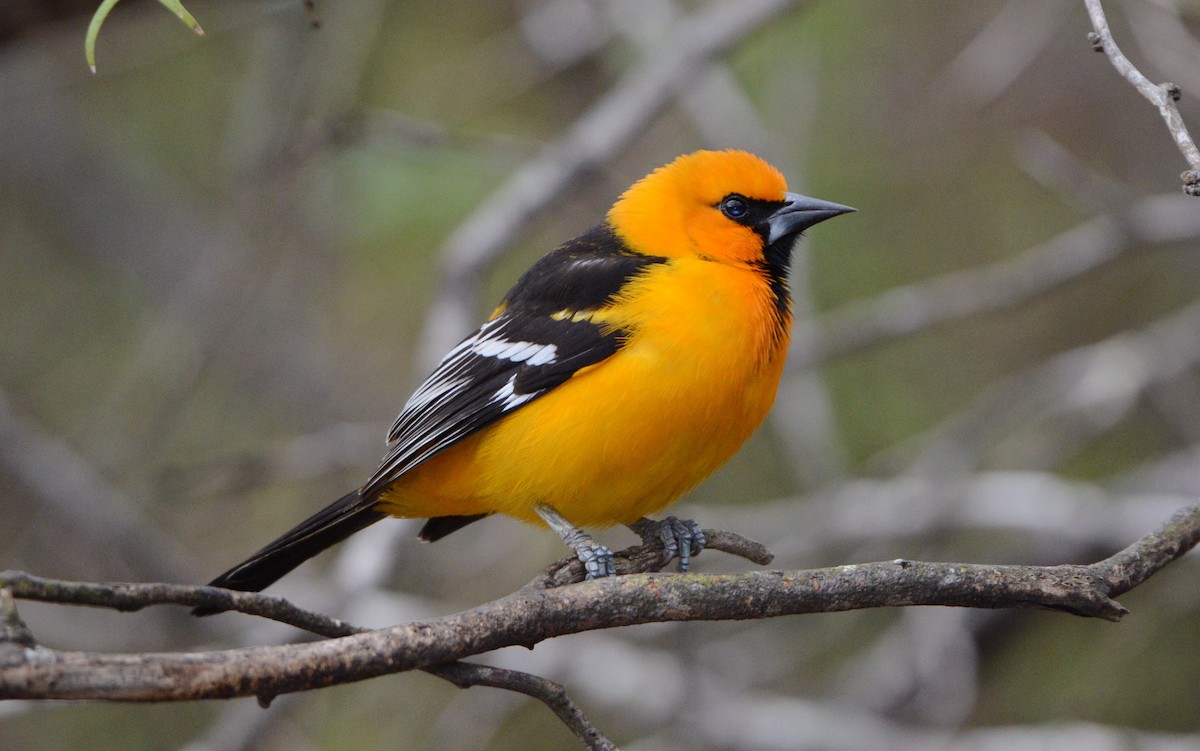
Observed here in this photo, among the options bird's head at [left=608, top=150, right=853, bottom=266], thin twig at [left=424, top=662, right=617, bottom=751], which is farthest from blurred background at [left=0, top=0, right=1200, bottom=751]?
thin twig at [left=424, top=662, right=617, bottom=751]

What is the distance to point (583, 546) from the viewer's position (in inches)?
136

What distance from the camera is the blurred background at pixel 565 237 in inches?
205

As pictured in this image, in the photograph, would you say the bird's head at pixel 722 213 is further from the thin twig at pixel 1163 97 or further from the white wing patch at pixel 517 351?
the thin twig at pixel 1163 97

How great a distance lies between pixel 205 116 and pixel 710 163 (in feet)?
16.2

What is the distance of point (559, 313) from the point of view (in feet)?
12.8

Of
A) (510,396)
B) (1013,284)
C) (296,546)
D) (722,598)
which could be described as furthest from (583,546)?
Answer: (1013,284)

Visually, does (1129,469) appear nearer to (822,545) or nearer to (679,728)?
(822,545)

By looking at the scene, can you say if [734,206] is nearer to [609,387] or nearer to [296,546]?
[609,387]

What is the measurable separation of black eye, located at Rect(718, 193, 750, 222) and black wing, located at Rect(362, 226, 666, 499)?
37 cm

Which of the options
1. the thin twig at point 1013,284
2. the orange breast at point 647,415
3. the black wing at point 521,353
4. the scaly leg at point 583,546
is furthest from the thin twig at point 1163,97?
the thin twig at point 1013,284

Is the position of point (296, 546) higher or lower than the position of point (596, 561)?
higher

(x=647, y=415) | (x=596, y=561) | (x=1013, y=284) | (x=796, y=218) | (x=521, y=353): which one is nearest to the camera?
(x=596, y=561)

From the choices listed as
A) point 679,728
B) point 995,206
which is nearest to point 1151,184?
point 995,206

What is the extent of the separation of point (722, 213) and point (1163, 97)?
6.48ft
